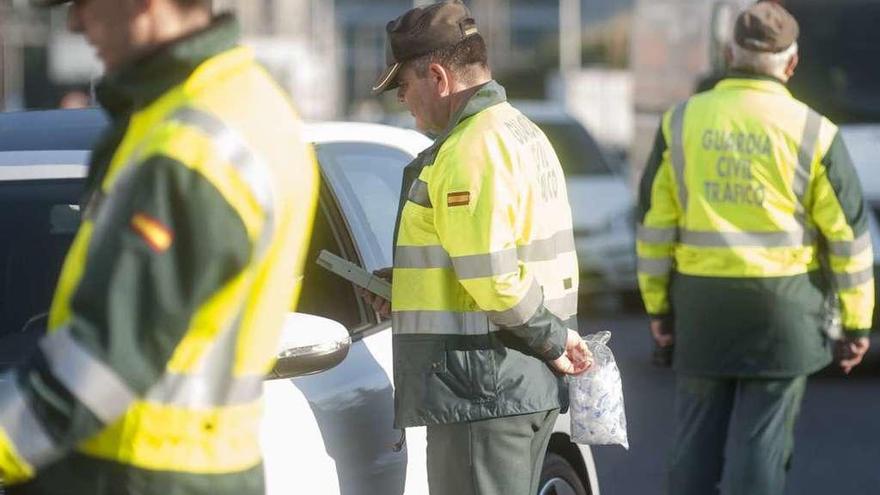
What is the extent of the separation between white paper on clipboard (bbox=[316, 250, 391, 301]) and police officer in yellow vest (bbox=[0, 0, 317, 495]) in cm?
180

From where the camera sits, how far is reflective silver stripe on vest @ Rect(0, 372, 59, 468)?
8.12ft

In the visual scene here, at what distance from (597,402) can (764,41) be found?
1.55 meters

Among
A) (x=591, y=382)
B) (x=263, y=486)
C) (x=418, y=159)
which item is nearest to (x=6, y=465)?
(x=263, y=486)

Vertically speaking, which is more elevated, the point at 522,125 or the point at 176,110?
the point at 176,110

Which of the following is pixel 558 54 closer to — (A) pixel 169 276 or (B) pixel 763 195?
(B) pixel 763 195

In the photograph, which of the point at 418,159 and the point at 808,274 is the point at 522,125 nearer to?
the point at 418,159

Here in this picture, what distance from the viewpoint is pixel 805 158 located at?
5598mm

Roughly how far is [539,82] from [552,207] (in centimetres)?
5086

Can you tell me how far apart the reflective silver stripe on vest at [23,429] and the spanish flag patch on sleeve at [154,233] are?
0.27 m

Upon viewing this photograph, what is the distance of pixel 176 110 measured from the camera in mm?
2553

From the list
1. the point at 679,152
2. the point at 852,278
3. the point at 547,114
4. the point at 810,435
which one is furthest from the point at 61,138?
the point at 547,114

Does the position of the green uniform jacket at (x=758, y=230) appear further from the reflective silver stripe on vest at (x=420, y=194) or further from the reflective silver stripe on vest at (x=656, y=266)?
the reflective silver stripe on vest at (x=420, y=194)

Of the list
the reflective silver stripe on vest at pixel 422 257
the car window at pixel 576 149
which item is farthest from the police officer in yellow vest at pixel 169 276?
the car window at pixel 576 149

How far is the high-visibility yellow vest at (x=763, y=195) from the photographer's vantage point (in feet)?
18.4
